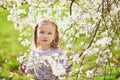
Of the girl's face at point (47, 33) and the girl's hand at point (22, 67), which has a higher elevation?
the girl's face at point (47, 33)

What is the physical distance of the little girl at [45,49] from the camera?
260cm

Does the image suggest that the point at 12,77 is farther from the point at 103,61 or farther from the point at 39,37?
the point at 103,61

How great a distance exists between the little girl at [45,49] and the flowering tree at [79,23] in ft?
0.14

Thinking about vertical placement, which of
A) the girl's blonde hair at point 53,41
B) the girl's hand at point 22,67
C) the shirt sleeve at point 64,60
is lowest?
the girl's hand at point 22,67

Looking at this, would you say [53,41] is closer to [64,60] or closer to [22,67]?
[64,60]

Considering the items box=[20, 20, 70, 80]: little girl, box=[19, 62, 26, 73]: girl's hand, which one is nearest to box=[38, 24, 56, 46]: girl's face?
box=[20, 20, 70, 80]: little girl

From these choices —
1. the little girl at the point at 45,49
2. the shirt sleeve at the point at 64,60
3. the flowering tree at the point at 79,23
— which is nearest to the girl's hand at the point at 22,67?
the little girl at the point at 45,49

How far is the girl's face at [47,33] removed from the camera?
2598 millimetres

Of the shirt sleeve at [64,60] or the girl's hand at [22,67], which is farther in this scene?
the girl's hand at [22,67]

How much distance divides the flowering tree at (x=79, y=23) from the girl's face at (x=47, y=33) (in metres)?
0.06

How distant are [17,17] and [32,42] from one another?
0.64ft

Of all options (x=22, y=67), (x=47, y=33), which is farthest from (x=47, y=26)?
(x=22, y=67)

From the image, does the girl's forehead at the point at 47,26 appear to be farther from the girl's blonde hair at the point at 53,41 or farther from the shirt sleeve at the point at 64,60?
the shirt sleeve at the point at 64,60

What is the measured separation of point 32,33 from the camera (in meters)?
2.66
